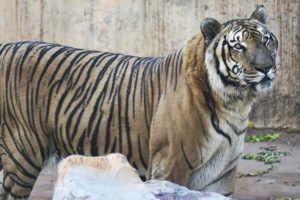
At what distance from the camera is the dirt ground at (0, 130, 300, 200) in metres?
6.02

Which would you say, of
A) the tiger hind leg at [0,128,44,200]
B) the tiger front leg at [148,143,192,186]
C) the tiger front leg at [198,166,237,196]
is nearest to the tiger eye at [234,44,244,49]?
the tiger front leg at [148,143,192,186]

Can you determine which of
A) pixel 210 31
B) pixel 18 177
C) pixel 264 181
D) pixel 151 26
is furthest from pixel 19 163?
pixel 151 26

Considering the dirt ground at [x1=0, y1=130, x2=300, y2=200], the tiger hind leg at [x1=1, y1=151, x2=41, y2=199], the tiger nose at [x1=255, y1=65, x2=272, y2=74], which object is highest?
the tiger nose at [x1=255, y1=65, x2=272, y2=74]

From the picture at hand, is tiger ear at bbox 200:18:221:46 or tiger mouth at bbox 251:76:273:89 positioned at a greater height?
tiger ear at bbox 200:18:221:46

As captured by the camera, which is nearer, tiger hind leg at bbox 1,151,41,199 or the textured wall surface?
tiger hind leg at bbox 1,151,41,199

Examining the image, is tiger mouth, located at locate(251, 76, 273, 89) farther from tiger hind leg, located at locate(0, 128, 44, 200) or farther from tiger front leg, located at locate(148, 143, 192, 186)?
tiger hind leg, located at locate(0, 128, 44, 200)

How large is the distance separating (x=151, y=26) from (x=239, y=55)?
4375 mm

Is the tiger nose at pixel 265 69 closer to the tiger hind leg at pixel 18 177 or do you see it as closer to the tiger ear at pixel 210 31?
the tiger ear at pixel 210 31

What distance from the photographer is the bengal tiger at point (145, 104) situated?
433 centimetres

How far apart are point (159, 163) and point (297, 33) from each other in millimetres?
4393

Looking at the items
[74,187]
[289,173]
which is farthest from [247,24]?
[289,173]

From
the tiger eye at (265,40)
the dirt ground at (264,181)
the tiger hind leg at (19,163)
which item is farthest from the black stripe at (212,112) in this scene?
the dirt ground at (264,181)

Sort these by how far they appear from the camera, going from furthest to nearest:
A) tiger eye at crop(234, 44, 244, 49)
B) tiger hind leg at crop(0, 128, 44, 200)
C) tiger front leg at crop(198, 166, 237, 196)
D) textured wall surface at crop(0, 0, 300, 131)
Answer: textured wall surface at crop(0, 0, 300, 131) → tiger hind leg at crop(0, 128, 44, 200) → tiger front leg at crop(198, 166, 237, 196) → tiger eye at crop(234, 44, 244, 49)

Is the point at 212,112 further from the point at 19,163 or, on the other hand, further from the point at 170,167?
the point at 19,163
